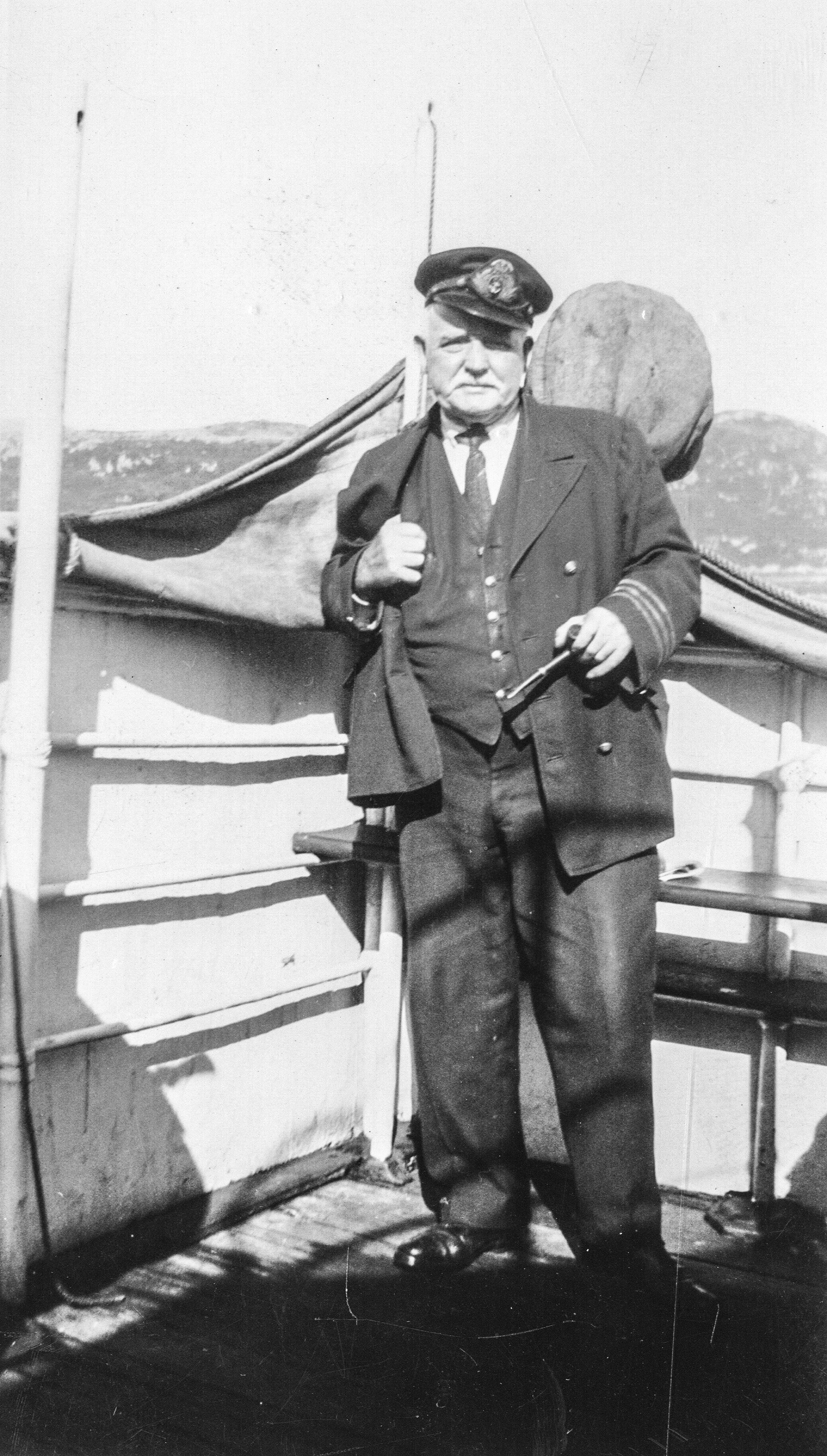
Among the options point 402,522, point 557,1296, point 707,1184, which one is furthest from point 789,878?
point 402,522

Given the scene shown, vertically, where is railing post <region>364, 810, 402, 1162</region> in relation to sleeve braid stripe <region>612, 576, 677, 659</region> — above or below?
below

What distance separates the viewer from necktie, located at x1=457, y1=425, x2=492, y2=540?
2438mm

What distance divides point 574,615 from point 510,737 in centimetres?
28

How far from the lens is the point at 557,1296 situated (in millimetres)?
2412

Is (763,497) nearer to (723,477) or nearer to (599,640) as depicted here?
(723,477)

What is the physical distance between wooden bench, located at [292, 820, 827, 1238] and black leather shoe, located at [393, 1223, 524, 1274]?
60 cm

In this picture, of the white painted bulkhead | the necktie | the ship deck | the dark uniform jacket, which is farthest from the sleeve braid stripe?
the ship deck

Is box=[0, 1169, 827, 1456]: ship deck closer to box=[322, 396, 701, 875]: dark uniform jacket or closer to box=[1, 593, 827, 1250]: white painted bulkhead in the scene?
box=[1, 593, 827, 1250]: white painted bulkhead

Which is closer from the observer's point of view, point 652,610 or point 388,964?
point 652,610

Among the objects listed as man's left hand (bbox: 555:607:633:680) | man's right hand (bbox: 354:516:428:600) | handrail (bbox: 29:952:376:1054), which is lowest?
handrail (bbox: 29:952:376:1054)

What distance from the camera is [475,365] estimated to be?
2449 mm

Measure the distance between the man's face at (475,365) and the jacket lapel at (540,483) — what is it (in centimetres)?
11

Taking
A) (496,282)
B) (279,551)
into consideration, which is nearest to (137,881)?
(279,551)

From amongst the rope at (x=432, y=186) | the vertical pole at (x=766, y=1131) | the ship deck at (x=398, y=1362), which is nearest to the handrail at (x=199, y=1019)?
the ship deck at (x=398, y=1362)
